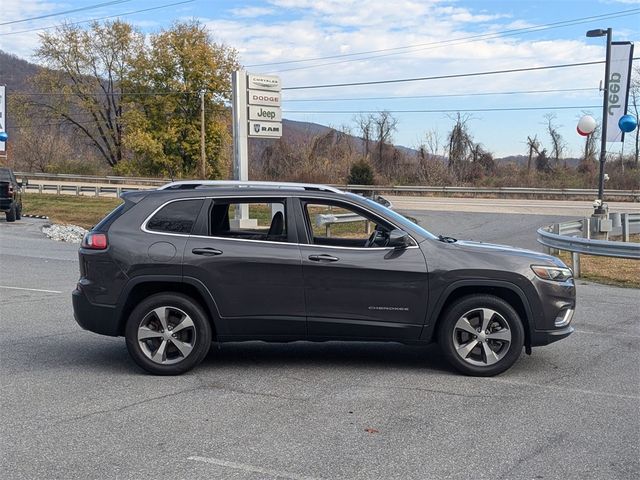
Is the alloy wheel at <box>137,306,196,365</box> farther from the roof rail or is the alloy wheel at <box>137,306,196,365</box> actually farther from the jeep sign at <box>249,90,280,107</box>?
the jeep sign at <box>249,90,280,107</box>

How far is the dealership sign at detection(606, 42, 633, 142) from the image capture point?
22219 millimetres

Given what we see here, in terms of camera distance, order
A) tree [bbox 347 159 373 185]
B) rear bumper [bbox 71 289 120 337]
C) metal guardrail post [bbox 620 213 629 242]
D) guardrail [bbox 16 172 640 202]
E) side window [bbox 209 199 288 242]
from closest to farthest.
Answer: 1. rear bumper [bbox 71 289 120 337]
2. side window [bbox 209 199 288 242]
3. metal guardrail post [bbox 620 213 629 242]
4. guardrail [bbox 16 172 640 202]
5. tree [bbox 347 159 373 185]

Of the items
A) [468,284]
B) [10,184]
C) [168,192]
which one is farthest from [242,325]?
[10,184]

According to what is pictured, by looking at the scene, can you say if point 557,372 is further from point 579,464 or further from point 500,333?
point 579,464

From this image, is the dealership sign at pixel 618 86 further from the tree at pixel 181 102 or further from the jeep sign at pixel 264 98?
the tree at pixel 181 102

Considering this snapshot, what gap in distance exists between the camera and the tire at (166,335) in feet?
20.2

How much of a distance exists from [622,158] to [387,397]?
49027 mm

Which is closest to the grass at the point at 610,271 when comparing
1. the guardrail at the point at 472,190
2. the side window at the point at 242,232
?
the side window at the point at 242,232

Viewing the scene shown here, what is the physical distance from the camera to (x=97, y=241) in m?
6.29

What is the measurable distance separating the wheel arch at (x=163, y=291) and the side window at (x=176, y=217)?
0.48 metres

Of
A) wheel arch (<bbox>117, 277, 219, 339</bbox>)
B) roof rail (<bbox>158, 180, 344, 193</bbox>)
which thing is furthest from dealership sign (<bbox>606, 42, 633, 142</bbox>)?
wheel arch (<bbox>117, 277, 219, 339</bbox>)

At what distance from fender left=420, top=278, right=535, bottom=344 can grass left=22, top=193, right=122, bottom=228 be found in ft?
77.4

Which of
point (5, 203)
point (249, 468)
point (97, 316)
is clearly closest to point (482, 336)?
point (249, 468)

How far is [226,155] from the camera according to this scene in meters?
54.3
